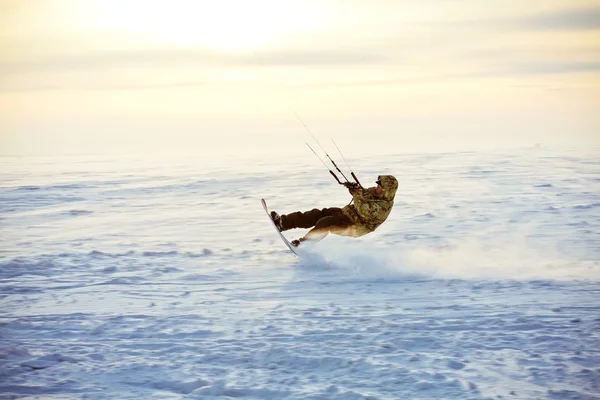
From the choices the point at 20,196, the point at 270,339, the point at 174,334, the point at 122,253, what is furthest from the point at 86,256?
the point at 20,196

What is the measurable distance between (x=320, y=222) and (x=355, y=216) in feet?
1.74

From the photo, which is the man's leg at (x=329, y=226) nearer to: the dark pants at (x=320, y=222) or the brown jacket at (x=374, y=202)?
the dark pants at (x=320, y=222)

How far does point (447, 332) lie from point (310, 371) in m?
1.73

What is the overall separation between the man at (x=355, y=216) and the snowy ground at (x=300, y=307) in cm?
41

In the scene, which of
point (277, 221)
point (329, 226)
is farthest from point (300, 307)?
point (277, 221)

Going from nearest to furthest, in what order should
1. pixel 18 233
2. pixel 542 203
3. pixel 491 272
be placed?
pixel 491 272, pixel 18 233, pixel 542 203

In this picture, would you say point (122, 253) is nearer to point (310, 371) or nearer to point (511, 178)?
point (310, 371)

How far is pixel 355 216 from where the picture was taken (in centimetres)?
1079

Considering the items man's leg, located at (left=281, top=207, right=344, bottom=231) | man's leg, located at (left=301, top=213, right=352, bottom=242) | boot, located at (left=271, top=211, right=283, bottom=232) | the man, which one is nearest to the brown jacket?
the man

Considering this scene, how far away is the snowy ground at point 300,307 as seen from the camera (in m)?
6.21

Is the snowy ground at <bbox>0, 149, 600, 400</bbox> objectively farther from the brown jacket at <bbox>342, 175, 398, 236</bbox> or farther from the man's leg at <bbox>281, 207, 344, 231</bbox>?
the brown jacket at <bbox>342, 175, 398, 236</bbox>

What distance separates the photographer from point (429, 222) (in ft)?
49.8

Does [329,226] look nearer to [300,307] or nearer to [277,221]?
[277,221]

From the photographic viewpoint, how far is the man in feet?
34.7
